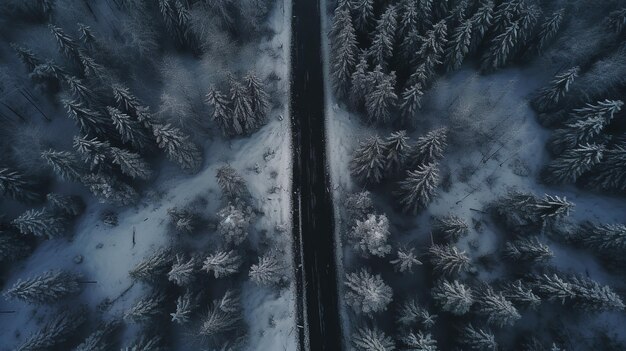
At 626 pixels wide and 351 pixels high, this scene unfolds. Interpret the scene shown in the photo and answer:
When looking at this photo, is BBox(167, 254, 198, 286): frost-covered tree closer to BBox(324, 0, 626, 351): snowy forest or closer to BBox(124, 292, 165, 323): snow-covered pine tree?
BBox(124, 292, 165, 323): snow-covered pine tree

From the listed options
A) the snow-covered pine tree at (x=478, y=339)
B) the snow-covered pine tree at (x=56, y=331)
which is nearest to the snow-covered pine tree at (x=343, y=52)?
the snow-covered pine tree at (x=478, y=339)

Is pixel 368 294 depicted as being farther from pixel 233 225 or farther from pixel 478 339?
pixel 233 225

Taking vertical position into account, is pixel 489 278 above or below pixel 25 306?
below

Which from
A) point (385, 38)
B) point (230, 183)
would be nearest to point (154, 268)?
point (230, 183)

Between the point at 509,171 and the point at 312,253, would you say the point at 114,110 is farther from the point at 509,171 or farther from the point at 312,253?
the point at 509,171

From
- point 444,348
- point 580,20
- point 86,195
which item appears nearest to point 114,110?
point 86,195

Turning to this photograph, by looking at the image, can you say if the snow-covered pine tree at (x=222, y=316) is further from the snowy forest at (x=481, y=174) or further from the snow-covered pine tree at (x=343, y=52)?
the snow-covered pine tree at (x=343, y=52)

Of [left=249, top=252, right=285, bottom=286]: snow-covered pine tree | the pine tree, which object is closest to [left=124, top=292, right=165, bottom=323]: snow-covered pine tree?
[left=249, top=252, right=285, bottom=286]: snow-covered pine tree
